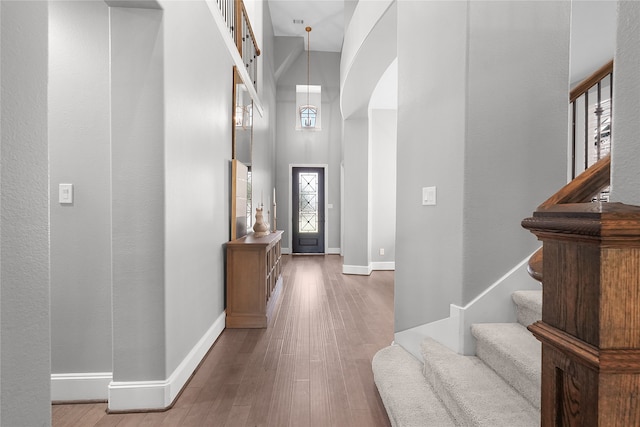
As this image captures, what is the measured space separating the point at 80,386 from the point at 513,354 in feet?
7.96

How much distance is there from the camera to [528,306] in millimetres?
1792

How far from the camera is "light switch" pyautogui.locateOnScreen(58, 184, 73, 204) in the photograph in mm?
2103

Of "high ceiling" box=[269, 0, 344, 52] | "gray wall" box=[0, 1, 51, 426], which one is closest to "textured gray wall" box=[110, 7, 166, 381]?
"gray wall" box=[0, 1, 51, 426]

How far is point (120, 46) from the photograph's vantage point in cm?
196

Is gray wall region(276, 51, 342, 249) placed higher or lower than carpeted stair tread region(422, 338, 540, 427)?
higher

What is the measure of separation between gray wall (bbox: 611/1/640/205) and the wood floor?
1655 mm

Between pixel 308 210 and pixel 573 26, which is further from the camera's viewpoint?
pixel 308 210

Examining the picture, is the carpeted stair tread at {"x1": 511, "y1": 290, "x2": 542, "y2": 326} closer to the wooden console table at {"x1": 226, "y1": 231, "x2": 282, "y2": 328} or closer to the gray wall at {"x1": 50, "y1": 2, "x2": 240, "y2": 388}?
the gray wall at {"x1": 50, "y1": 2, "x2": 240, "y2": 388}

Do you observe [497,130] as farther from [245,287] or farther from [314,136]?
[314,136]

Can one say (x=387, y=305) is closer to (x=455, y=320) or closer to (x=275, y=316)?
(x=275, y=316)

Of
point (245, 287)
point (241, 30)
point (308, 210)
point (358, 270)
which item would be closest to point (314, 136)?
point (308, 210)

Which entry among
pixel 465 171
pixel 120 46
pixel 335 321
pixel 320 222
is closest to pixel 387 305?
pixel 335 321

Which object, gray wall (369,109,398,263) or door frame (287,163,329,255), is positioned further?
door frame (287,163,329,255)

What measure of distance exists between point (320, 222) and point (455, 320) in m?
7.03
